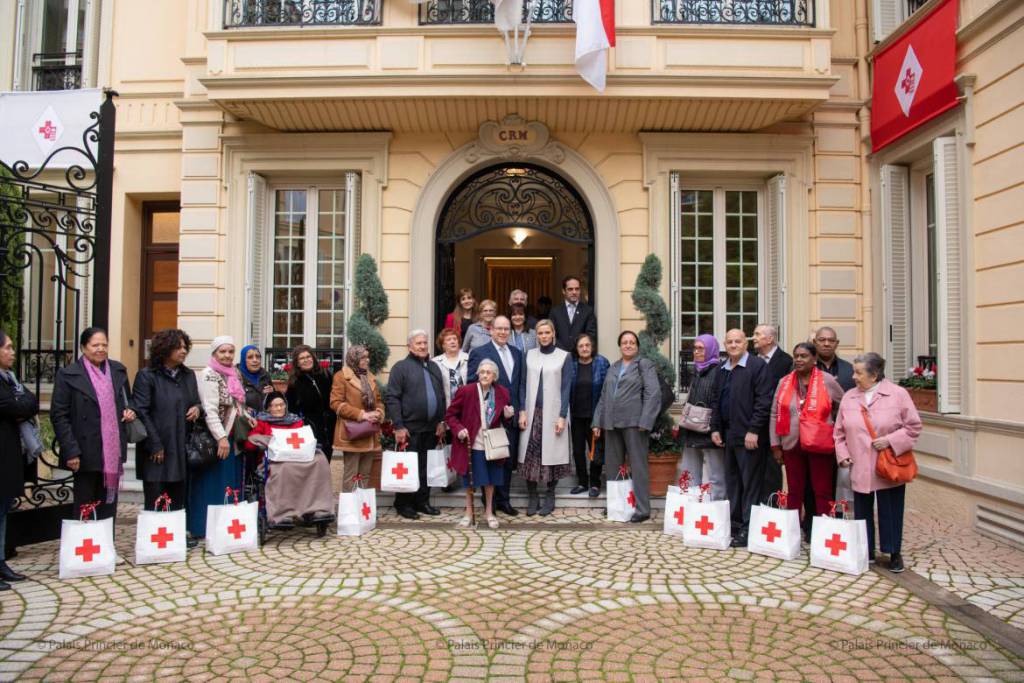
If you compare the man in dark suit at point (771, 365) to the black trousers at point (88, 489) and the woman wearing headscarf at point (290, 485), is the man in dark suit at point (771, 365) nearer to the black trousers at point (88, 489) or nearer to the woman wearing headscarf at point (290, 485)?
the woman wearing headscarf at point (290, 485)

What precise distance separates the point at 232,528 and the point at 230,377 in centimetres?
130

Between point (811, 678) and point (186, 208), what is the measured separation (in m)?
8.97

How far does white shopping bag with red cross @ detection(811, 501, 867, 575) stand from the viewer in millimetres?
5242

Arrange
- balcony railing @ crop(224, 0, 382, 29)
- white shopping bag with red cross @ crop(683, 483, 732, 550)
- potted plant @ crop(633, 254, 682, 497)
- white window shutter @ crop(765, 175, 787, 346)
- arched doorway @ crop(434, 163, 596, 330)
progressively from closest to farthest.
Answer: white shopping bag with red cross @ crop(683, 483, 732, 550) < potted plant @ crop(633, 254, 682, 497) < balcony railing @ crop(224, 0, 382, 29) < white window shutter @ crop(765, 175, 787, 346) < arched doorway @ crop(434, 163, 596, 330)

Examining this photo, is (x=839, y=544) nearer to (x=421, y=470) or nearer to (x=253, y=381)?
(x=421, y=470)

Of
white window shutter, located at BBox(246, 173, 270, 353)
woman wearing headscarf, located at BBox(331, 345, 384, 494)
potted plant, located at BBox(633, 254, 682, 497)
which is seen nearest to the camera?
woman wearing headscarf, located at BBox(331, 345, 384, 494)

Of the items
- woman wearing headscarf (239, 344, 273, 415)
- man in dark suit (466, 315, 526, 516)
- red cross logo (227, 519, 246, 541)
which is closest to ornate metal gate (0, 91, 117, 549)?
woman wearing headscarf (239, 344, 273, 415)

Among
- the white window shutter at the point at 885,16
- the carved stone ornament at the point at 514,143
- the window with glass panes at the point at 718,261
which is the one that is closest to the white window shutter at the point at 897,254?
the window with glass panes at the point at 718,261

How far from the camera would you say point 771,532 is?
567cm

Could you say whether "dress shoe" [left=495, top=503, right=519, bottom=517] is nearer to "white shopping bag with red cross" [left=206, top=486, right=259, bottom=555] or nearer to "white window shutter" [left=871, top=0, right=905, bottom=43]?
"white shopping bag with red cross" [left=206, top=486, right=259, bottom=555]

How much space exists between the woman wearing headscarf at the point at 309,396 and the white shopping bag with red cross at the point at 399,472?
0.73m

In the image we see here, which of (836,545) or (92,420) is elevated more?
(92,420)

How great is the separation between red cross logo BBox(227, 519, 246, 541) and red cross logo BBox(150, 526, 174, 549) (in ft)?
1.48

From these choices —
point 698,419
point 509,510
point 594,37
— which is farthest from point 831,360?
point 594,37
